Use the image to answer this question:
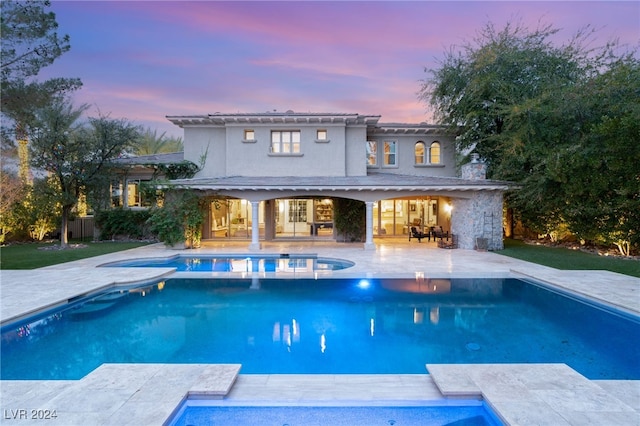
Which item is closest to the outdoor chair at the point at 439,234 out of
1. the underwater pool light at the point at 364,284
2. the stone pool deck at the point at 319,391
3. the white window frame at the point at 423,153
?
the white window frame at the point at 423,153

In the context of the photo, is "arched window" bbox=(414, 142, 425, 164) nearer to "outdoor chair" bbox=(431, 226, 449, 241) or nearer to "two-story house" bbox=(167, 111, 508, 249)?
"two-story house" bbox=(167, 111, 508, 249)

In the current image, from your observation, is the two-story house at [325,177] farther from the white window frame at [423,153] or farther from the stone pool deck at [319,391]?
the stone pool deck at [319,391]

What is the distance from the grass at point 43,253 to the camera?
12273mm

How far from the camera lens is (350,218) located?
19109 millimetres

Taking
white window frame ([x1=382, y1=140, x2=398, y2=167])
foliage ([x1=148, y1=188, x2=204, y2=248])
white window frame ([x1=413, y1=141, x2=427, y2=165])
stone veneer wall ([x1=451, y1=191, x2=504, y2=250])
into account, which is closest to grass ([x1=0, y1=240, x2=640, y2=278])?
stone veneer wall ([x1=451, y1=191, x2=504, y2=250])

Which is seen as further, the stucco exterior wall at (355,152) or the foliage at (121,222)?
the foliage at (121,222)

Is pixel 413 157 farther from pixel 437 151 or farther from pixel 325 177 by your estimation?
pixel 325 177

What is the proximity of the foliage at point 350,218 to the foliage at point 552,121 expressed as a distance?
743cm

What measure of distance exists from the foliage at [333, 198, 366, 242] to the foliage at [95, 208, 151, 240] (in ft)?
35.4

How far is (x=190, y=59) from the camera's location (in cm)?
2305

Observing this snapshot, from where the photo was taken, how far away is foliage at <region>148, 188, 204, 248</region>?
16.0 meters

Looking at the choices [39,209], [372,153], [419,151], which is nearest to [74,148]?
[39,209]

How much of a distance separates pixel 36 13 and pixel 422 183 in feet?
53.2

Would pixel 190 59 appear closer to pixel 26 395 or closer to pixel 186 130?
pixel 186 130
